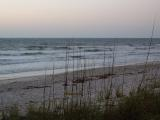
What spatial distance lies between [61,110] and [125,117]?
3.63 feet

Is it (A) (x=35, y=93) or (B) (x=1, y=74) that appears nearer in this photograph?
(A) (x=35, y=93)

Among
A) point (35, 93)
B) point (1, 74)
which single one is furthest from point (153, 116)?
point (1, 74)

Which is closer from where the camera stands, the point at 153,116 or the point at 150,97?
the point at 153,116

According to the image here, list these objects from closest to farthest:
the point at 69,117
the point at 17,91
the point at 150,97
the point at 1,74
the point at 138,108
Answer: the point at 69,117 → the point at 138,108 → the point at 150,97 → the point at 17,91 → the point at 1,74

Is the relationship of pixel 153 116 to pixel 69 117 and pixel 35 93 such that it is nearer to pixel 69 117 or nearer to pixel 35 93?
pixel 69 117

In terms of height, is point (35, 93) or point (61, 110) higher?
point (61, 110)

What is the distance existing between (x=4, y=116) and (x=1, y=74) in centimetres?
1205

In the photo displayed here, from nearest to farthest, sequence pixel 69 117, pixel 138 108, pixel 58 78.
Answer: pixel 69 117, pixel 138 108, pixel 58 78

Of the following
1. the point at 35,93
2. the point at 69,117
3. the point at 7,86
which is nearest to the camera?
the point at 69,117

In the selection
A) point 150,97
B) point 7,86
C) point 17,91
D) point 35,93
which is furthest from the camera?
point 7,86

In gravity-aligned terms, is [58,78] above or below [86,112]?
below

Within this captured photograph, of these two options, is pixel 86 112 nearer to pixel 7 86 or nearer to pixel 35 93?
pixel 35 93

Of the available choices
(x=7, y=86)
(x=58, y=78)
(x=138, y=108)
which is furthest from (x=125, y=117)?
(x=58, y=78)

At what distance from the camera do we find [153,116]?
4.68 m
